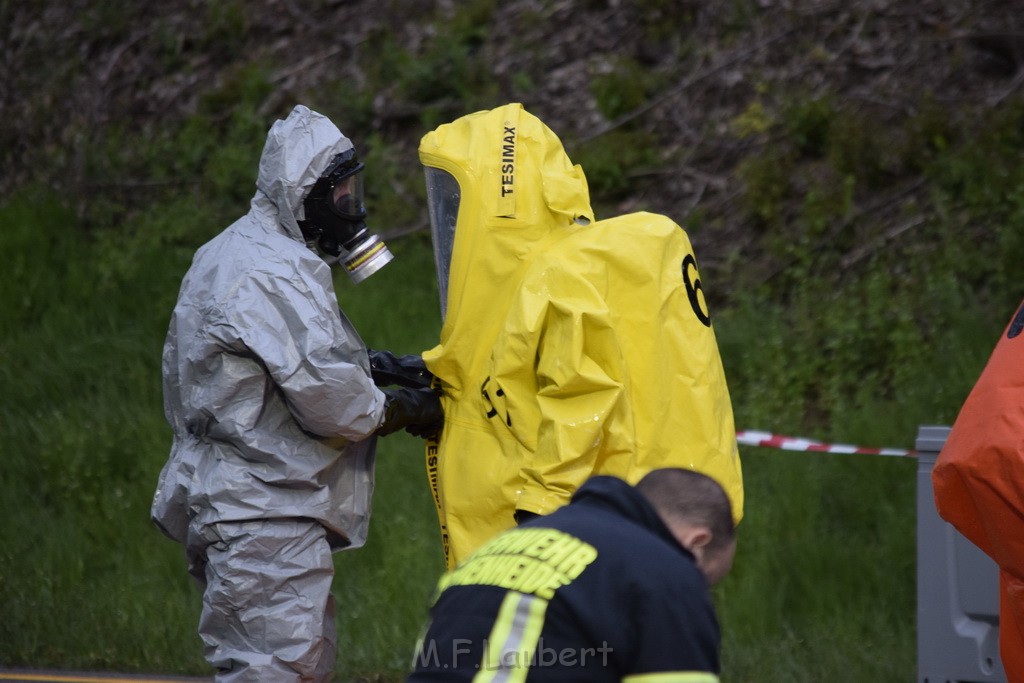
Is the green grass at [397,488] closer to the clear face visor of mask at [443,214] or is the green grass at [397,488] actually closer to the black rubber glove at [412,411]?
the black rubber glove at [412,411]

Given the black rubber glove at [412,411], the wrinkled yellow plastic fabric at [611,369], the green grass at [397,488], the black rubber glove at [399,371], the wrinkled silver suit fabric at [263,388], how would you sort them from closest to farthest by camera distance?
1. the wrinkled yellow plastic fabric at [611,369]
2. the wrinkled silver suit fabric at [263,388]
3. the black rubber glove at [412,411]
4. the black rubber glove at [399,371]
5. the green grass at [397,488]

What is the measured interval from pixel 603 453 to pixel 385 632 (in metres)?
2.91

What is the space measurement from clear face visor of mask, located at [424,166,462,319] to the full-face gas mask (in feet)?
0.76

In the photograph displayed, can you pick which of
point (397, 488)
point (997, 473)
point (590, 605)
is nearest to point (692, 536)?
point (590, 605)

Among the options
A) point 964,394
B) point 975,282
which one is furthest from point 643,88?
point 964,394

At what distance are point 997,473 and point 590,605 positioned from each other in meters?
1.60

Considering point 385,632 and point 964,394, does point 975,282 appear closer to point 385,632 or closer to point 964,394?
point 964,394

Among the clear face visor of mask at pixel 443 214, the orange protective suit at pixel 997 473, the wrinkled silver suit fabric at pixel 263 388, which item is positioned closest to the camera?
the orange protective suit at pixel 997 473

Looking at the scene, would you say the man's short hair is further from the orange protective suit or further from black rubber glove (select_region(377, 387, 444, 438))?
black rubber glove (select_region(377, 387, 444, 438))

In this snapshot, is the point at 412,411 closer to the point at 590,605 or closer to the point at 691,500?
the point at 691,500

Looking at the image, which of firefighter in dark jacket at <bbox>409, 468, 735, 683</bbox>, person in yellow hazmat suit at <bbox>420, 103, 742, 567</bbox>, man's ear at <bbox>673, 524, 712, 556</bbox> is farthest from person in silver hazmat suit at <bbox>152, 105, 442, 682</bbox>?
man's ear at <bbox>673, 524, 712, 556</bbox>

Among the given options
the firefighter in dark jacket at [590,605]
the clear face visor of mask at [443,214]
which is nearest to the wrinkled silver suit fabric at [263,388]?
the clear face visor of mask at [443,214]

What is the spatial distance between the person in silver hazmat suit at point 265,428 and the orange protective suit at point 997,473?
1.73 metres

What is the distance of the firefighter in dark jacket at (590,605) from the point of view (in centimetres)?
229
